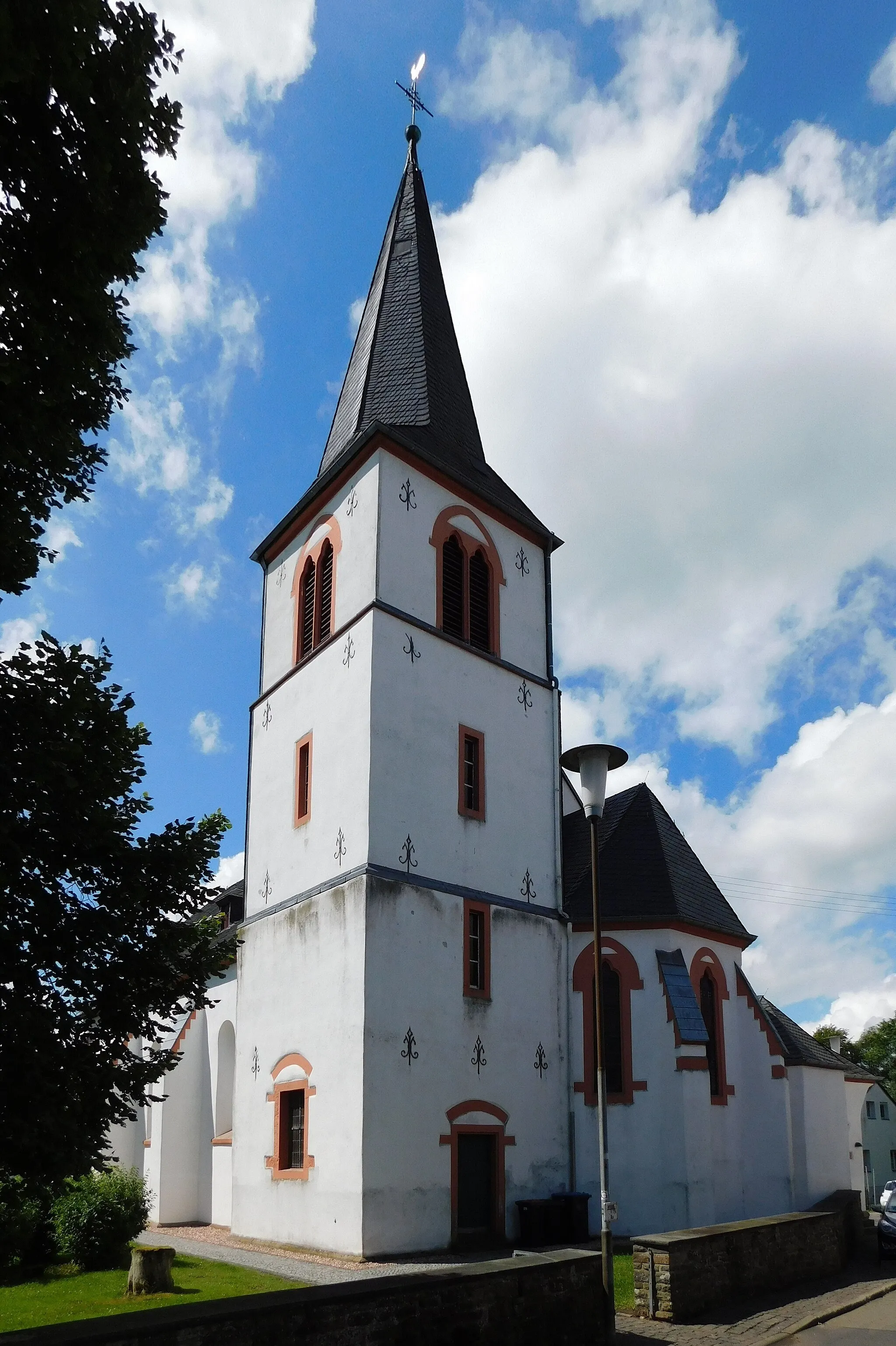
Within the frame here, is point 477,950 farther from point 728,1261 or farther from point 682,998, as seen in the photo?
point 728,1261

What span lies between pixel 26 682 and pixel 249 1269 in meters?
10.9

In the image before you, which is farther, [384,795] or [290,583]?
[290,583]

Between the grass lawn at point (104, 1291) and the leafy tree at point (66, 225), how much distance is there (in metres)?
9.34

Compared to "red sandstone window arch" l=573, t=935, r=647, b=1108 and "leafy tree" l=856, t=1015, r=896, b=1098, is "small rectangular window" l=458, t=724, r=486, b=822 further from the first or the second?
"leafy tree" l=856, t=1015, r=896, b=1098

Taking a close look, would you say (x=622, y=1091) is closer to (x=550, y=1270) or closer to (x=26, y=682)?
(x=550, y=1270)

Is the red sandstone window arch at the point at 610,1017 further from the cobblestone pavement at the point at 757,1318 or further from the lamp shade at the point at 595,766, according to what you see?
the lamp shade at the point at 595,766

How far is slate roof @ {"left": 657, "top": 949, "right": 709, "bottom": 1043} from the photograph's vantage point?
1978 centimetres

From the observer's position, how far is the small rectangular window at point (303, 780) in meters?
20.8

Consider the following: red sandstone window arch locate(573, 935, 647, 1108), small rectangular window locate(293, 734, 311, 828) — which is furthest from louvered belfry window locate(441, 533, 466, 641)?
red sandstone window arch locate(573, 935, 647, 1108)

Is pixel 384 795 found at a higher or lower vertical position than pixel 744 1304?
higher

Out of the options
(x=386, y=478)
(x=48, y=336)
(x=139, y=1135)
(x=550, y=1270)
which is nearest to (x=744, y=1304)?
(x=550, y=1270)

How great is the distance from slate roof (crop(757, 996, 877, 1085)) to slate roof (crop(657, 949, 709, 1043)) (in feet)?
9.60

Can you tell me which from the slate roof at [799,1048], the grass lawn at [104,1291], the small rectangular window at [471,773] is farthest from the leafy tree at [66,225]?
the slate roof at [799,1048]

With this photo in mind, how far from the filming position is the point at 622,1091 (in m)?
20.1
